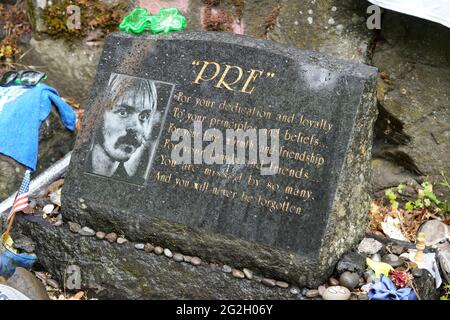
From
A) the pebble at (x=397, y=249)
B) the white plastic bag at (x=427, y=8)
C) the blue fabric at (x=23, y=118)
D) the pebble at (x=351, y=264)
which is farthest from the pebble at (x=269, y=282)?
the blue fabric at (x=23, y=118)

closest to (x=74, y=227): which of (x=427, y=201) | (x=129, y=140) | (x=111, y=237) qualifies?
(x=111, y=237)

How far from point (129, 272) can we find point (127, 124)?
0.89 meters

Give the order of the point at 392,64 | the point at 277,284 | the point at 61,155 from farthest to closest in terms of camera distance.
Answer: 1. the point at 61,155
2. the point at 392,64
3. the point at 277,284

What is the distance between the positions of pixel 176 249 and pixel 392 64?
2.08 meters

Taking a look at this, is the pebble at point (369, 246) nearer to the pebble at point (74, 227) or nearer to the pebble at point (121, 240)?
the pebble at point (121, 240)

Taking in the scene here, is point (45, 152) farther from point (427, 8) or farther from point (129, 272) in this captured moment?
point (427, 8)

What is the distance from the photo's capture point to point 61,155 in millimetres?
5113

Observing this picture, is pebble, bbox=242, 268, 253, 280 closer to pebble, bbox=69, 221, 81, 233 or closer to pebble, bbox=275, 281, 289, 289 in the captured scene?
pebble, bbox=275, 281, 289, 289

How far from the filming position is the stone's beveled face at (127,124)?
13.2 feet

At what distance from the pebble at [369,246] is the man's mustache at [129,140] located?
145cm

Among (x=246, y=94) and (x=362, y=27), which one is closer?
(x=246, y=94)

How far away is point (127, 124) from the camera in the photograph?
13.3ft

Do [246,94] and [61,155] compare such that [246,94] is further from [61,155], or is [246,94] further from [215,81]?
[61,155]
